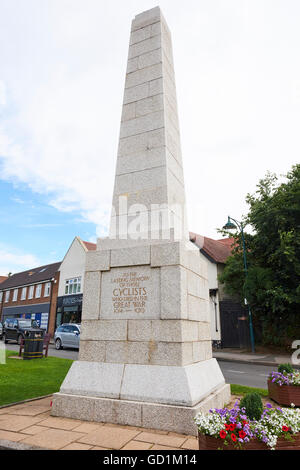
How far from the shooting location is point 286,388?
19.0 feet

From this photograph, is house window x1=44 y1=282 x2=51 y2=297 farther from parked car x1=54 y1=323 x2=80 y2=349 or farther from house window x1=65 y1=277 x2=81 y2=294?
parked car x1=54 y1=323 x2=80 y2=349

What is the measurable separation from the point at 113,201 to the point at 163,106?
7.72 feet

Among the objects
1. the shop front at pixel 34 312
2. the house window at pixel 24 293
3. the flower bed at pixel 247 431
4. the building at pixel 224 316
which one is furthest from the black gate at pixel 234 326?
the house window at pixel 24 293

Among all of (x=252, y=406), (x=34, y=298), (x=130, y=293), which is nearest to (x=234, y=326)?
(x=130, y=293)

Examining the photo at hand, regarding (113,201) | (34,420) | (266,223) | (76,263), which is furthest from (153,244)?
(76,263)

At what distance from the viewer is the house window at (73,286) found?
29.5 meters

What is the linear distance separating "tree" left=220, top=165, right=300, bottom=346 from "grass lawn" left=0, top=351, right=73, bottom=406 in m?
11.0

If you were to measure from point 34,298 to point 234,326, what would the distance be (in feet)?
79.7

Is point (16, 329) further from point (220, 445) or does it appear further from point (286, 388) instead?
point (220, 445)

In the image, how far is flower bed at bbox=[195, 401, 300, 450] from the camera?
2730 mm

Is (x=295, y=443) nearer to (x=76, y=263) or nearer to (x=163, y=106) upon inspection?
(x=163, y=106)

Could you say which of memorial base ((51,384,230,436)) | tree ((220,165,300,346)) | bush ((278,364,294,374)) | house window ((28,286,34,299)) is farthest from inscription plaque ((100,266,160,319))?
house window ((28,286,34,299))

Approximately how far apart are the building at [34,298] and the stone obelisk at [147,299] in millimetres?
27988

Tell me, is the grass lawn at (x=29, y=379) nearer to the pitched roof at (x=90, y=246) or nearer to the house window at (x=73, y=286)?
the house window at (x=73, y=286)
